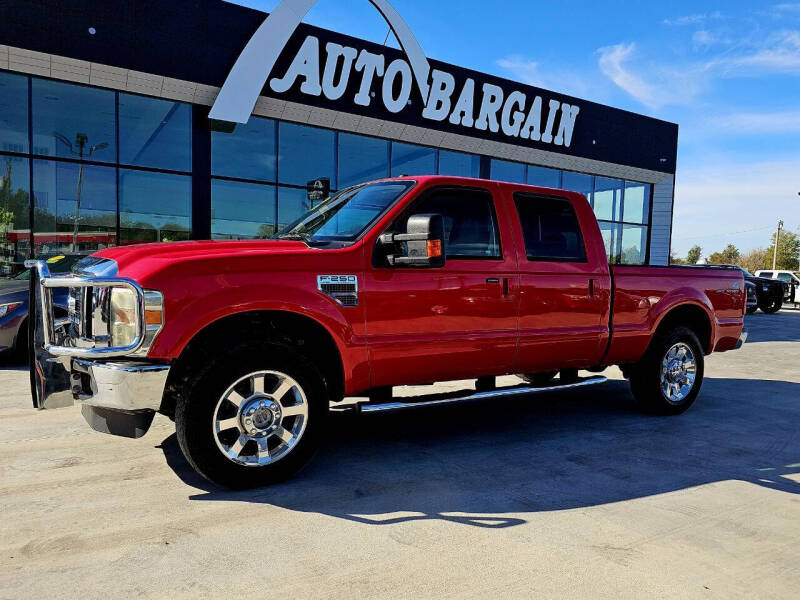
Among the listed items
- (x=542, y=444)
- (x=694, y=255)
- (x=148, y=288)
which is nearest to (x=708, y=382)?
(x=542, y=444)

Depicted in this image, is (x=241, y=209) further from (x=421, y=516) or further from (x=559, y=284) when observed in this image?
(x=421, y=516)

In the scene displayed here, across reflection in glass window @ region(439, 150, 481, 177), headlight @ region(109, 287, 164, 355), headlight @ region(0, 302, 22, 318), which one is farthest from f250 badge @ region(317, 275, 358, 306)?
reflection in glass window @ region(439, 150, 481, 177)

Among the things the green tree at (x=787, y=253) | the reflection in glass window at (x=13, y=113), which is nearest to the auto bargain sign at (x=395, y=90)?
the reflection in glass window at (x=13, y=113)

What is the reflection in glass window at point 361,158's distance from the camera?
15352mm

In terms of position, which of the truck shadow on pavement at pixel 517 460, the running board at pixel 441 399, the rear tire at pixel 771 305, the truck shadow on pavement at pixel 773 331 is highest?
the running board at pixel 441 399

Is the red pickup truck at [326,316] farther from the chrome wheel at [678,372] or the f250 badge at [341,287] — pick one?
the chrome wheel at [678,372]

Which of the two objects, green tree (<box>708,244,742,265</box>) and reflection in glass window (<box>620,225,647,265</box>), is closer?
reflection in glass window (<box>620,225,647,265</box>)

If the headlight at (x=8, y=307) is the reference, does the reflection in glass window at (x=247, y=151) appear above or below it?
above

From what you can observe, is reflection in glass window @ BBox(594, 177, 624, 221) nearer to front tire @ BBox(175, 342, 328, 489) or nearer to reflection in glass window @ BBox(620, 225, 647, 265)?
reflection in glass window @ BBox(620, 225, 647, 265)

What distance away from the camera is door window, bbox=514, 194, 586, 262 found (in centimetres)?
462

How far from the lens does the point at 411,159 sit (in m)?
16.7

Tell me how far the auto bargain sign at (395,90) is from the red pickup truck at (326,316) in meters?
9.64

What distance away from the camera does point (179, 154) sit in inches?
524

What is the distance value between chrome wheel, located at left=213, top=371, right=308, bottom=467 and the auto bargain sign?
34.8ft
